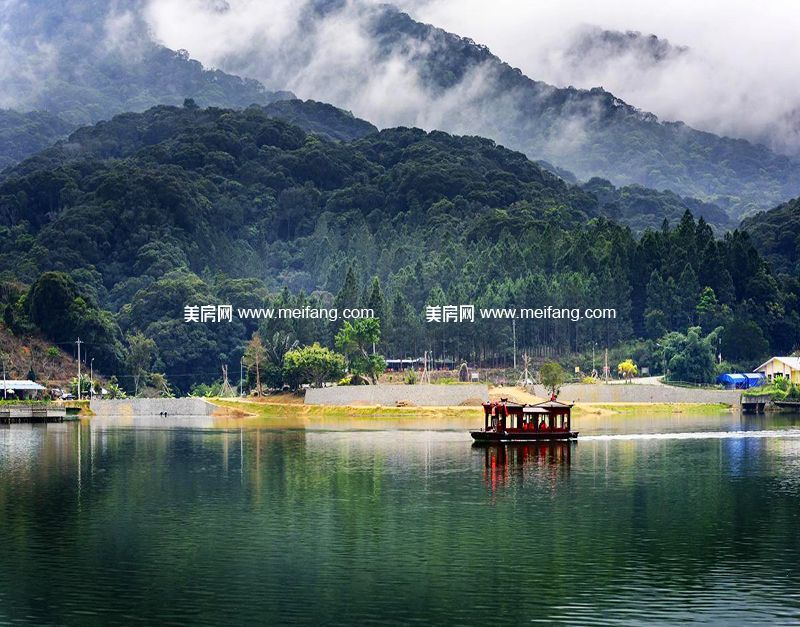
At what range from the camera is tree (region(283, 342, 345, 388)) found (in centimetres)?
19025

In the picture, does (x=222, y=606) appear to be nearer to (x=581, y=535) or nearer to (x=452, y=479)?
(x=581, y=535)

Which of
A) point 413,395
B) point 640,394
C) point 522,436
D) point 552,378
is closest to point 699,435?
point 522,436

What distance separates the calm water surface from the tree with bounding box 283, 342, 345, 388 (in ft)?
263

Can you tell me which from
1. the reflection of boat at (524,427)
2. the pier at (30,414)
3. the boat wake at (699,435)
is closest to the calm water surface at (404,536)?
the reflection of boat at (524,427)

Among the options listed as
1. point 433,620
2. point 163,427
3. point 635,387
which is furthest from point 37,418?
point 433,620

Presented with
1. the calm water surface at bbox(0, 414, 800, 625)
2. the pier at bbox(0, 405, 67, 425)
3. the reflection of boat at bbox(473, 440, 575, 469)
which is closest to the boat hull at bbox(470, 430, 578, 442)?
the reflection of boat at bbox(473, 440, 575, 469)

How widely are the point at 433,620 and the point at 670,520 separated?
78.1 ft

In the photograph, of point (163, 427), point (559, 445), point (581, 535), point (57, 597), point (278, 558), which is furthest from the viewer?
point (163, 427)

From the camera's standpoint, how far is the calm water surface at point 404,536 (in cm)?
4759

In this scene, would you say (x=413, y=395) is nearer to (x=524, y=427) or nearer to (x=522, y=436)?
(x=524, y=427)

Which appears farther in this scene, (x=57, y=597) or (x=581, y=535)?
(x=581, y=535)

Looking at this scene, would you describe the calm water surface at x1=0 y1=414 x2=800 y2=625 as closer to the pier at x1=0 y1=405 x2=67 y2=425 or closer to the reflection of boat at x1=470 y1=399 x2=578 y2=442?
the reflection of boat at x1=470 y1=399 x2=578 y2=442

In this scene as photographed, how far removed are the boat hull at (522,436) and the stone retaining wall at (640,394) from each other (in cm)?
6558

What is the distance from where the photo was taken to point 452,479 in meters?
84.5
